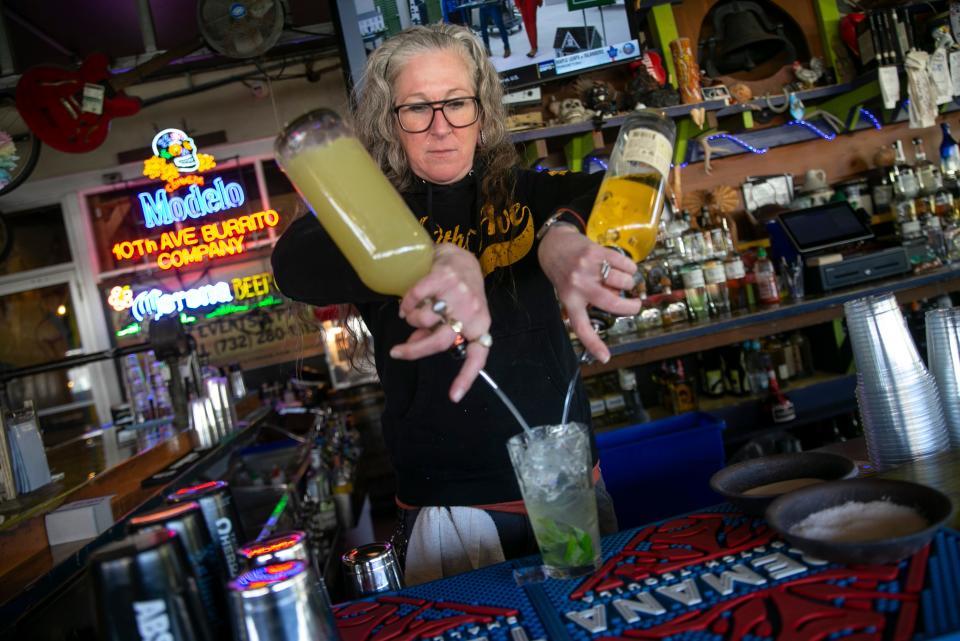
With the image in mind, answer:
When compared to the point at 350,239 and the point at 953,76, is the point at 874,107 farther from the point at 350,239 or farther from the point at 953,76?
the point at 350,239

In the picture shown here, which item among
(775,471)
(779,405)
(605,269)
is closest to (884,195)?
(779,405)

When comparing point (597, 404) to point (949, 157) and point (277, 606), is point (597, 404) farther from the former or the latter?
point (277, 606)

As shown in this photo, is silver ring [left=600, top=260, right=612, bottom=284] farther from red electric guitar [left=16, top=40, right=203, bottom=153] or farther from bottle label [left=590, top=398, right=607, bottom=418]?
red electric guitar [left=16, top=40, right=203, bottom=153]

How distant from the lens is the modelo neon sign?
5695 mm

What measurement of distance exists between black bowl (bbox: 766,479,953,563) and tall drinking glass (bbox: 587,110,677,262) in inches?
14.9

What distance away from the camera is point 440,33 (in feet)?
4.60

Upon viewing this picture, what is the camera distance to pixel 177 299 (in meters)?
5.71

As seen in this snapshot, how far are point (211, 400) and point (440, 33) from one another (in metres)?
1.99

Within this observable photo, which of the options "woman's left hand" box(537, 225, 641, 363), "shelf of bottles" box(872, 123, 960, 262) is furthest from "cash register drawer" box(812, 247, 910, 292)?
"woman's left hand" box(537, 225, 641, 363)

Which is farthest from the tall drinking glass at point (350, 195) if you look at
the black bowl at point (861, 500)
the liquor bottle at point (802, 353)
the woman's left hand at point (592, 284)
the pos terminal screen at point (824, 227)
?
the liquor bottle at point (802, 353)

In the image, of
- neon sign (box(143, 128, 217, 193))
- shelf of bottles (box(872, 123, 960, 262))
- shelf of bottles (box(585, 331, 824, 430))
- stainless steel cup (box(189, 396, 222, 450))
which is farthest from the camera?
neon sign (box(143, 128, 217, 193))

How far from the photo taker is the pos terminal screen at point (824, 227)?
3.55 meters

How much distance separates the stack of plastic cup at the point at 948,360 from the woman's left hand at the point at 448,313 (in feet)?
2.57

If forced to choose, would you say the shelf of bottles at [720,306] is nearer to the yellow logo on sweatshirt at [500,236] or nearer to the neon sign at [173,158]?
the yellow logo on sweatshirt at [500,236]
